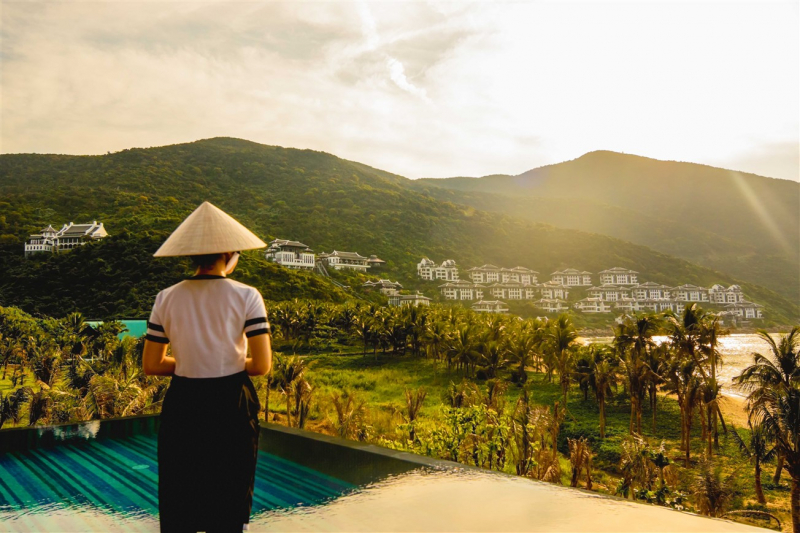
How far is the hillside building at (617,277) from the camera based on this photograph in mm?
101062

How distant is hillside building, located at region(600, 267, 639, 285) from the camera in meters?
101

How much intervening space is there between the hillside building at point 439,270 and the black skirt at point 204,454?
8767 cm

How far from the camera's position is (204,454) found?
234 centimetres

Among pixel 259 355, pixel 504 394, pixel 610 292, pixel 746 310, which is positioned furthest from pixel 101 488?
pixel 746 310

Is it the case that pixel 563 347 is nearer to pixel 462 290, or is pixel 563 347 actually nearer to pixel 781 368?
pixel 781 368

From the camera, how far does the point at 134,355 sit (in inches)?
958

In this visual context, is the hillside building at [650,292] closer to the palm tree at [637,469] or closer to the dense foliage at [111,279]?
the dense foliage at [111,279]

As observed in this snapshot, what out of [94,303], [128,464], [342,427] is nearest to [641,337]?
[342,427]

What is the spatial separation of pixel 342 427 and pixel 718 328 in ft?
73.0

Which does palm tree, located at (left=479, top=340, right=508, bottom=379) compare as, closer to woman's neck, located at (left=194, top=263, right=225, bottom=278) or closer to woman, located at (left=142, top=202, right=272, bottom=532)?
woman, located at (left=142, top=202, right=272, bottom=532)

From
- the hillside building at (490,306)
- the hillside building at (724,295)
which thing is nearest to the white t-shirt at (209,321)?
the hillside building at (490,306)

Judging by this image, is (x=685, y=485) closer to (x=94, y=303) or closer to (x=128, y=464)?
(x=128, y=464)

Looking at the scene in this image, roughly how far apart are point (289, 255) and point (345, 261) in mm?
10350

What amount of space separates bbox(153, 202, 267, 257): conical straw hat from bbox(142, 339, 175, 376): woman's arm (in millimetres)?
422
